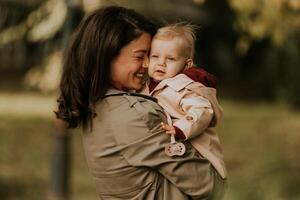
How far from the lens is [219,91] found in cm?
2181

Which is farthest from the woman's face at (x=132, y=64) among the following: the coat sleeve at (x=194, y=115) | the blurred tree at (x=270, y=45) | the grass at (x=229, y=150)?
the blurred tree at (x=270, y=45)

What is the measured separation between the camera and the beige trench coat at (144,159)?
281 centimetres

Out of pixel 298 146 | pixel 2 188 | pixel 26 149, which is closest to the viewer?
pixel 2 188

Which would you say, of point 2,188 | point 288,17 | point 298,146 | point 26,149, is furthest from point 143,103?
point 26,149

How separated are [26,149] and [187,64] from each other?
9.83 m

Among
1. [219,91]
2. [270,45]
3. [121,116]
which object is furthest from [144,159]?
[219,91]

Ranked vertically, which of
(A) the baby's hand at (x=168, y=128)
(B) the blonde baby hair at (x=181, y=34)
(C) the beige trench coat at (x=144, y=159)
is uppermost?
(B) the blonde baby hair at (x=181, y=34)

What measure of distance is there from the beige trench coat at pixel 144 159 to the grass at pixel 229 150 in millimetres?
1834

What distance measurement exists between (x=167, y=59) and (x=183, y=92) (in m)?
0.15

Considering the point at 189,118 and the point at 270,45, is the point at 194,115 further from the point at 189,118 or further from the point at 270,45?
the point at 270,45

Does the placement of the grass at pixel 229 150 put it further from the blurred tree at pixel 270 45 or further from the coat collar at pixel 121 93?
the coat collar at pixel 121 93

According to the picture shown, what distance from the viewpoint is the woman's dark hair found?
9.53 feet

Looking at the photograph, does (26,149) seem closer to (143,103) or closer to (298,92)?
(298,92)

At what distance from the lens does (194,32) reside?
3018mm
